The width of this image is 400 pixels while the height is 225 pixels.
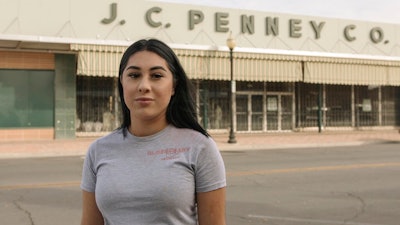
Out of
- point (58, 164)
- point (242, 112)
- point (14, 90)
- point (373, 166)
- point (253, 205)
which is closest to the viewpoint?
point (253, 205)

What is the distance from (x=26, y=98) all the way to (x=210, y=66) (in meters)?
7.69

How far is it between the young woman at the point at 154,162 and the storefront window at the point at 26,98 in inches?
677

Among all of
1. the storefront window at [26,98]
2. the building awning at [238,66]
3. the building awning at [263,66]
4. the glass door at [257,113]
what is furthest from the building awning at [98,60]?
the glass door at [257,113]

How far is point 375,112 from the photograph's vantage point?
2592cm

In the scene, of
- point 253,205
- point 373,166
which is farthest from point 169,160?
point 373,166

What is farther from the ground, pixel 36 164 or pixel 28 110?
pixel 28 110

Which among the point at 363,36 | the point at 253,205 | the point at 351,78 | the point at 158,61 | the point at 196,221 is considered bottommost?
the point at 253,205

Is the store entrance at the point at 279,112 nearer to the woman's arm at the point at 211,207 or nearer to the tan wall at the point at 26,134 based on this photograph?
the tan wall at the point at 26,134

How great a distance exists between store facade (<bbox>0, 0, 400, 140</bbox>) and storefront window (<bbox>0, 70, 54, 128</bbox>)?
37 millimetres

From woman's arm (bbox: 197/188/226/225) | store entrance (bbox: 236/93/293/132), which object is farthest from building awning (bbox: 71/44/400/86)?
woman's arm (bbox: 197/188/226/225)

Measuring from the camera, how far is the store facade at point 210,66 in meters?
17.7

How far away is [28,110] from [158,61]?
57.2 feet

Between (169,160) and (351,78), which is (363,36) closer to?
(351,78)

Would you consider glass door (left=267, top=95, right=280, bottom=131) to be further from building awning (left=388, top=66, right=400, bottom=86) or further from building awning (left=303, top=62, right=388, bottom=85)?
building awning (left=388, top=66, right=400, bottom=86)
